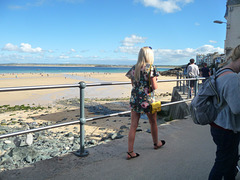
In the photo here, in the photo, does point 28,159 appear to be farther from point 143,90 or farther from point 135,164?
point 143,90

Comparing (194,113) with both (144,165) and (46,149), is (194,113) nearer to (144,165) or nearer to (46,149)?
(144,165)

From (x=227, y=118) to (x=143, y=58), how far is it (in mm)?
1398

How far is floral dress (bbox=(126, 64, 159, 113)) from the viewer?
9.81ft

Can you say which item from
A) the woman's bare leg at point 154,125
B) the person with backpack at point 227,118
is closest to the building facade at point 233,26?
the woman's bare leg at point 154,125

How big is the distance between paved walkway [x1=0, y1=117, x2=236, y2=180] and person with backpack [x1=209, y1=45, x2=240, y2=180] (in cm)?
79

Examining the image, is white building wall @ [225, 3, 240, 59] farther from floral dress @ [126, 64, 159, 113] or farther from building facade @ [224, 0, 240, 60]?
floral dress @ [126, 64, 159, 113]

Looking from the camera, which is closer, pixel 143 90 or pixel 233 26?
pixel 143 90

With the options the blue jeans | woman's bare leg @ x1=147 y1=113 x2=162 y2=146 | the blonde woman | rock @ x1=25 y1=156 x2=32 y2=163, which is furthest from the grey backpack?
rock @ x1=25 y1=156 x2=32 y2=163

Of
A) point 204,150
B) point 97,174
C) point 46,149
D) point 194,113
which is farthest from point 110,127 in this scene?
point 194,113

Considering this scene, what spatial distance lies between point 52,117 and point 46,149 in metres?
4.65

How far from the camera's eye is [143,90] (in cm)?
307

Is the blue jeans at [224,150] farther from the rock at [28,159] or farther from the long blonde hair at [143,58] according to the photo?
the rock at [28,159]

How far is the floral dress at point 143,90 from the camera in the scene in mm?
2990

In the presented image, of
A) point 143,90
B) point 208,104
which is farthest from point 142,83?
point 208,104
